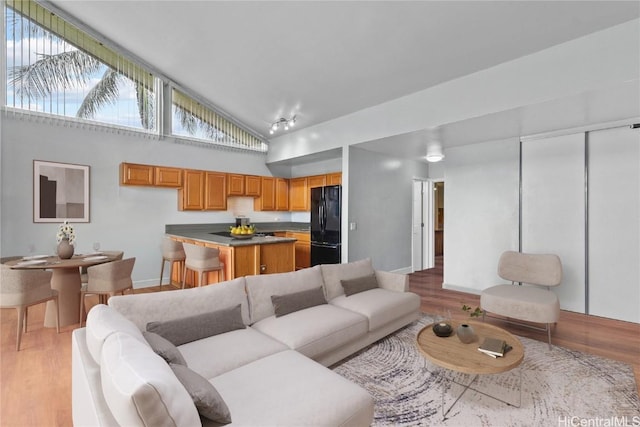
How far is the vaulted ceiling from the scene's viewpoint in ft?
8.86

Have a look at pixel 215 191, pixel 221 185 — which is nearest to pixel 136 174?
pixel 215 191

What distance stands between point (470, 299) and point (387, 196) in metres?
2.29

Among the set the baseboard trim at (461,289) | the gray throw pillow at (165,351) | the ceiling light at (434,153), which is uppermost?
the ceiling light at (434,153)

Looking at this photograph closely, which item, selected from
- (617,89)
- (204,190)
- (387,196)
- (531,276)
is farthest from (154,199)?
(617,89)

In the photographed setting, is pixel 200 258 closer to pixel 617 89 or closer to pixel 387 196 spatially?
pixel 387 196

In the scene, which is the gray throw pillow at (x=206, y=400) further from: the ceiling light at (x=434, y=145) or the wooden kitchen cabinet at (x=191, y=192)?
the wooden kitchen cabinet at (x=191, y=192)

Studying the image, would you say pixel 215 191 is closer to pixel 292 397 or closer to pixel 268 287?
pixel 268 287

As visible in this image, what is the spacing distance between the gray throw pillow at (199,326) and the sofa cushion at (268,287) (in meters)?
0.20

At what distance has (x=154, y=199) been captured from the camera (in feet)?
18.4

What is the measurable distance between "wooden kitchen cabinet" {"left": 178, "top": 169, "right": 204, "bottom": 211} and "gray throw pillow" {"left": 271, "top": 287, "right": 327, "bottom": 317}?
3919 mm

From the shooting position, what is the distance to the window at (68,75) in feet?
13.9

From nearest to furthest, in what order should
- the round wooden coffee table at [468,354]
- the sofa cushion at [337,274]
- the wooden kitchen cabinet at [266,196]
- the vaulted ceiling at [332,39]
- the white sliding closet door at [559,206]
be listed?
the round wooden coffee table at [468,354], the vaulted ceiling at [332,39], the sofa cushion at [337,274], the white sliding closet door at [559,206], the wooden kitchen cabinet at [266,196]

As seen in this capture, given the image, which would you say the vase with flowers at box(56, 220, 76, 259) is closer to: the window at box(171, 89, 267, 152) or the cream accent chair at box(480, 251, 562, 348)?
the window at box(171, 89, 267, 152)

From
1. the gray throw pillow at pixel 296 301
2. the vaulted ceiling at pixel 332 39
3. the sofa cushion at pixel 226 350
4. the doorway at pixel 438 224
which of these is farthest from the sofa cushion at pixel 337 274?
the doorway at pixel 438 224
